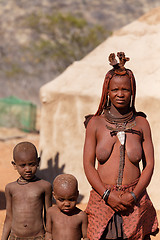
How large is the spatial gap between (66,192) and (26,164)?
55cm

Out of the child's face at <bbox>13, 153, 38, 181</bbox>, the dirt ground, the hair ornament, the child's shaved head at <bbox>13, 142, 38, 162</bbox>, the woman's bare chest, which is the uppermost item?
the hair ornament

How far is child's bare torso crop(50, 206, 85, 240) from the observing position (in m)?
2.61

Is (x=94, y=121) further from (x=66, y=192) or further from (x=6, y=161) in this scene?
(x=6, y=161)

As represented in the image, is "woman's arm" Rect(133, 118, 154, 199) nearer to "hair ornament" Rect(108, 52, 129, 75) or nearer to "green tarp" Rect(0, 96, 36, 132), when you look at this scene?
"hair ornament" Rect(108, 52, 129, 75)

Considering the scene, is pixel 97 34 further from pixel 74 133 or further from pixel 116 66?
pixel 116 66

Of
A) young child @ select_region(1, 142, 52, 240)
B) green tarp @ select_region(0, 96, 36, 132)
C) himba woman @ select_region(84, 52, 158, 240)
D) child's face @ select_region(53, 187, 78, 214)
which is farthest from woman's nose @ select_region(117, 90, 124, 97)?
green tarp @ select_region(0, 96, 36, 132)

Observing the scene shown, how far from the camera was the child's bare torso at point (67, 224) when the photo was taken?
261cm

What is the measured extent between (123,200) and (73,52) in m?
15.5

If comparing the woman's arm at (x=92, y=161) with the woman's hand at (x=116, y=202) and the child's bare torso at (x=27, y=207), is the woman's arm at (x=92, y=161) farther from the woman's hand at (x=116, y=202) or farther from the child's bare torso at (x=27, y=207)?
the child's bare torso at (x=27, y=207)

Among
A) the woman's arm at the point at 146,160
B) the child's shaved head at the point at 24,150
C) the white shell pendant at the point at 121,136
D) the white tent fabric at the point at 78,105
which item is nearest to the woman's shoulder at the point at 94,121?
the white shell pendant at the point at 121,136

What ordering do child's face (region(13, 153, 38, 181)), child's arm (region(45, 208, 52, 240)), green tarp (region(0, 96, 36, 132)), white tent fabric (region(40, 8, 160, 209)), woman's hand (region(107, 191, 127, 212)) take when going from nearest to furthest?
1. woman's hand (region(107, 191, 127, 212))
2. child's arm (region(45, 208, 52, 240))
3. child's face (region(13, 153, 38, 181))
4. white tent fabric (region(40, 8, 160, 209))
5. green tarp (region(0, 96, 36, 132))

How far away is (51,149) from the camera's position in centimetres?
557

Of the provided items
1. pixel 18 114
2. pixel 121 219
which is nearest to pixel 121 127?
pixel 121 219

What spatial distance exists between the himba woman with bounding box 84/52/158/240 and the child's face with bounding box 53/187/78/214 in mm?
163
